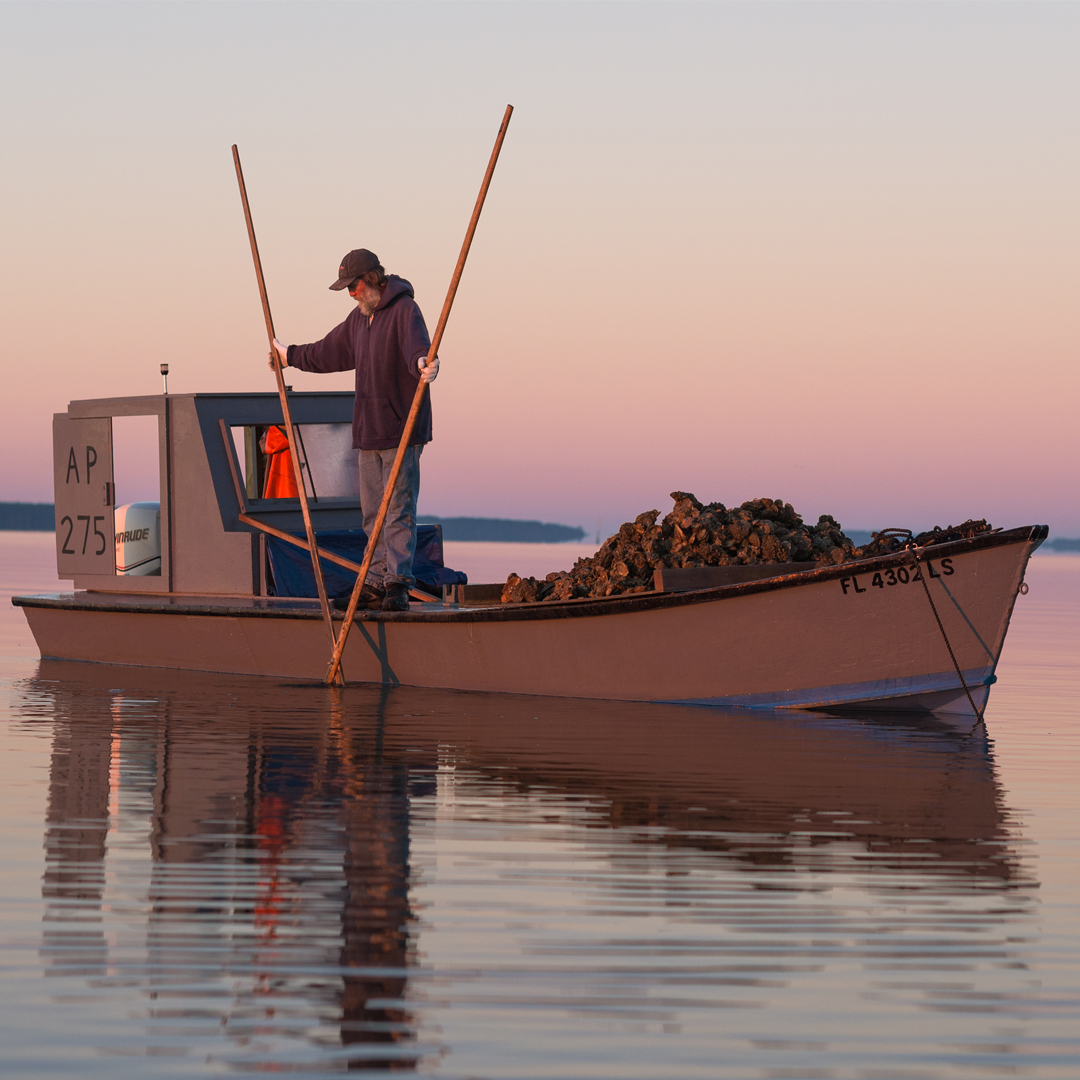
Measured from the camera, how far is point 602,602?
930 cm

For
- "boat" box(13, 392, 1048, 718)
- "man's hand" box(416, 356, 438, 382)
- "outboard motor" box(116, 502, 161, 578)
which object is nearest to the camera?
"boat" box(13, 392, 1048, 718)

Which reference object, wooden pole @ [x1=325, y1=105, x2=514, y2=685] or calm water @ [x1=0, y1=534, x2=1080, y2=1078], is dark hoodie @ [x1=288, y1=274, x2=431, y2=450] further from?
calm water @ [x1=0, y1=534, x2=1080, y2=1078]

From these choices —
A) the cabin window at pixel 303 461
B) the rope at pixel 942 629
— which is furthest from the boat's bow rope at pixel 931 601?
the cabin window at pixel 303 461

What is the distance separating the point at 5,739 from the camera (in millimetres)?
8211

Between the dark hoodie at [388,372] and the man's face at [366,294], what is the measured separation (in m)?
0.05

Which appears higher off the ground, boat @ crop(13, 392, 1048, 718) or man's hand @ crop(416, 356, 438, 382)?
man's hand @ crop(416, 356, 438, 382)

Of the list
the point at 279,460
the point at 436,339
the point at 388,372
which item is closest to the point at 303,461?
the point at 279,460

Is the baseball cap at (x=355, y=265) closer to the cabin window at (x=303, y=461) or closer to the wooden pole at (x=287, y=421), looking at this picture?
the wooden pole at (x=287, y=421)

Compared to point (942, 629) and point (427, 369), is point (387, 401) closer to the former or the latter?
point (427, 369)

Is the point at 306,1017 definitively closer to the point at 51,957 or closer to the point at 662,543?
the point at 51,957

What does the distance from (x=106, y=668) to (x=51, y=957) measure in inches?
364

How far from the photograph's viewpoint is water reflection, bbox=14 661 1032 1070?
3551 millimetres

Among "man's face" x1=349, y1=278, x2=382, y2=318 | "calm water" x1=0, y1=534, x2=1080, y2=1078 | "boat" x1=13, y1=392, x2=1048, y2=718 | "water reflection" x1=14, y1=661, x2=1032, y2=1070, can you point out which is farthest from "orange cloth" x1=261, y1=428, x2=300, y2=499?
"calm water" x1=0, y1=534, x2=1080, y2=1078

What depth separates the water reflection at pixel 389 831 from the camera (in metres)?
3.55
